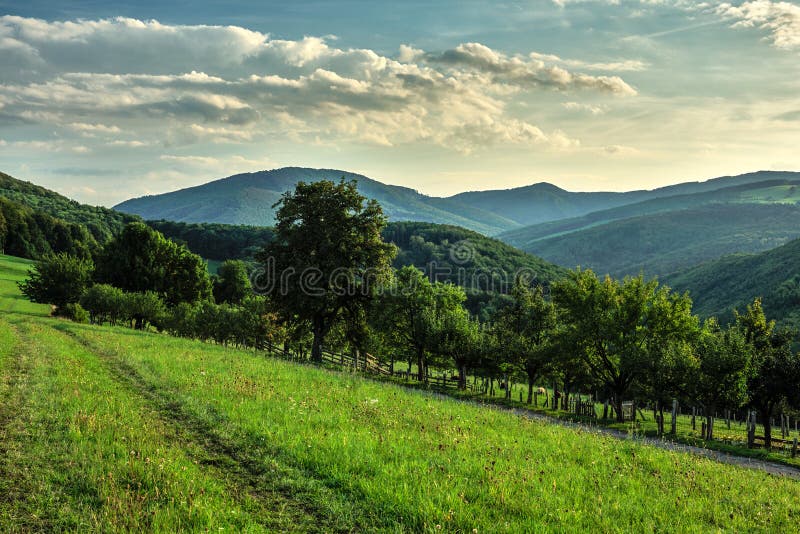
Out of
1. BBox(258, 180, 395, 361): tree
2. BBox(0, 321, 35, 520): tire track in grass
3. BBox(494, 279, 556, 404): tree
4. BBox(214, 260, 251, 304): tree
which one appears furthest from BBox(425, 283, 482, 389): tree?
BBox(214, 260, 251, 304): tree

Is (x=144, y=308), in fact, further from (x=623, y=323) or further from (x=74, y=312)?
(x=623, y=323)

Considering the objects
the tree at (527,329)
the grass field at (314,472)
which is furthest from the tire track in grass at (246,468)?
the tree at (527,329)

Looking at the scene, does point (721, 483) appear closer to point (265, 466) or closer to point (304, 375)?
point (265, 466)

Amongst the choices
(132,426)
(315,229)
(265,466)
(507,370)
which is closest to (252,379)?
(132,426)

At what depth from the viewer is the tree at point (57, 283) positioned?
244ft

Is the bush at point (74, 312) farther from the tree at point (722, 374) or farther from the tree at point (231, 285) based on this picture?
the tree at point (722, 374)

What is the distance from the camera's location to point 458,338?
171 ft

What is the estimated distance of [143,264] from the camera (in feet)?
251

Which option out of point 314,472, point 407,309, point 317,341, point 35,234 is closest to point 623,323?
point 407,309

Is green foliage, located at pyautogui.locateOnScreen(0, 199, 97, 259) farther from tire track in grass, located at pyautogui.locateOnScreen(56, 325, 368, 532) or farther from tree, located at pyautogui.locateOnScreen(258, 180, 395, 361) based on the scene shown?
tire track in grass, located at pyautogui.locateOnScreen(56, 325, 368, 532)

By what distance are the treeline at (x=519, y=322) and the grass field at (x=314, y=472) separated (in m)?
23.1

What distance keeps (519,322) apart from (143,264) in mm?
57366

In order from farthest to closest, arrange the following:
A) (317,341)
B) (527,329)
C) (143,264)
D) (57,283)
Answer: (143,264) < (57,283) < (527,329) < (317,341)

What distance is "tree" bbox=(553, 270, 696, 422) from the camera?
1598 inches
